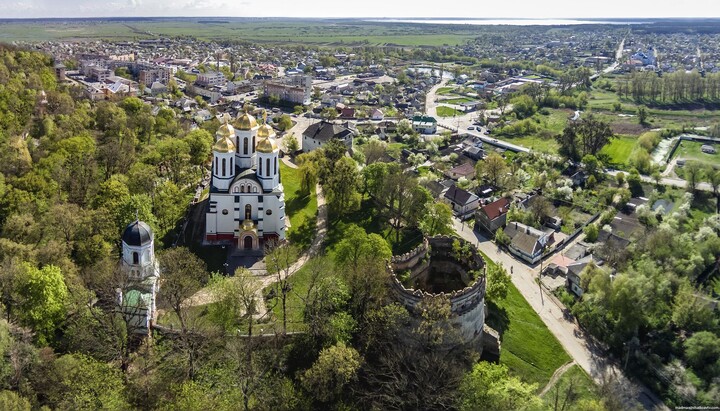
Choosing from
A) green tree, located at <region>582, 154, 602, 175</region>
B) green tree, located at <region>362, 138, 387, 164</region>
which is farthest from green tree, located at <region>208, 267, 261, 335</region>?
green tree, located at <region>582, 154, 602, 175</region>

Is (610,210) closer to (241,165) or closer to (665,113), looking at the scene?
(241,165)

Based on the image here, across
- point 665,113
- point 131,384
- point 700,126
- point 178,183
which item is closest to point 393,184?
point 178,183

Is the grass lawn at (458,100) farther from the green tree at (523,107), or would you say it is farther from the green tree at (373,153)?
the green tree at (373,153)

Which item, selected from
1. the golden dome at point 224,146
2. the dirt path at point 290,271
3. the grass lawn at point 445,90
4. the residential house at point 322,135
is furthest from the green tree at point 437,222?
the grass lawn at point 445,90

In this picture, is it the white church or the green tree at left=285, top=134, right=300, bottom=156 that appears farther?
the green tree at left=285, top=134, right=300, bottom=156

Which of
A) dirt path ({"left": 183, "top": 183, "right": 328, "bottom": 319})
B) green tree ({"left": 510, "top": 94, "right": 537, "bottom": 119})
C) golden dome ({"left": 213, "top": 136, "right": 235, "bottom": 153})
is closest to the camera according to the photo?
dirt path ({"left": 183, "top": 183, "right": 328, "bottom": 319})

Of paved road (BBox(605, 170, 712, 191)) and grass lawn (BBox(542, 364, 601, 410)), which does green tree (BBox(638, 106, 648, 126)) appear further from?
grass lawn (BBox(542, 364, 601, 410))

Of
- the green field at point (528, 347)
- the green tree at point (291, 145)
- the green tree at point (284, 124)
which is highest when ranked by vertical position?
the green tree at point (284, 124)
